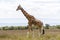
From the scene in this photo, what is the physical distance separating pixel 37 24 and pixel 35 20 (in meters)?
0.23

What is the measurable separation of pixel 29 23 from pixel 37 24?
0.45 meters

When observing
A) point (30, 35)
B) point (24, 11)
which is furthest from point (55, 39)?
point (24, 11)

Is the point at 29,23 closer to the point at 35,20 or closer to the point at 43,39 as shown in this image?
the point at 35,20

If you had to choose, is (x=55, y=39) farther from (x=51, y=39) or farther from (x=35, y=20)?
(x=35, y=20)

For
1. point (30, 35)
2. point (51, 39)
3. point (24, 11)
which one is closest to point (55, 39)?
point (51, 39)

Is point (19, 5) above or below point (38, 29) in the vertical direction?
above

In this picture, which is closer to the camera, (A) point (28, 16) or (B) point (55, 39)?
(B) point (55, 39)

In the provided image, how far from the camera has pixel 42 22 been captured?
16984 millimetres

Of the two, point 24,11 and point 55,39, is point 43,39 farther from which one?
point 24,11

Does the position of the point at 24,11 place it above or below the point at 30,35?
above

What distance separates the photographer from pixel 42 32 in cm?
1711

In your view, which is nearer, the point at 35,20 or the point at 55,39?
the point at 55,39

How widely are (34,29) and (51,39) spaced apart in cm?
160

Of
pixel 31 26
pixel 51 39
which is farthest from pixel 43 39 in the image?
pixel 31 26
